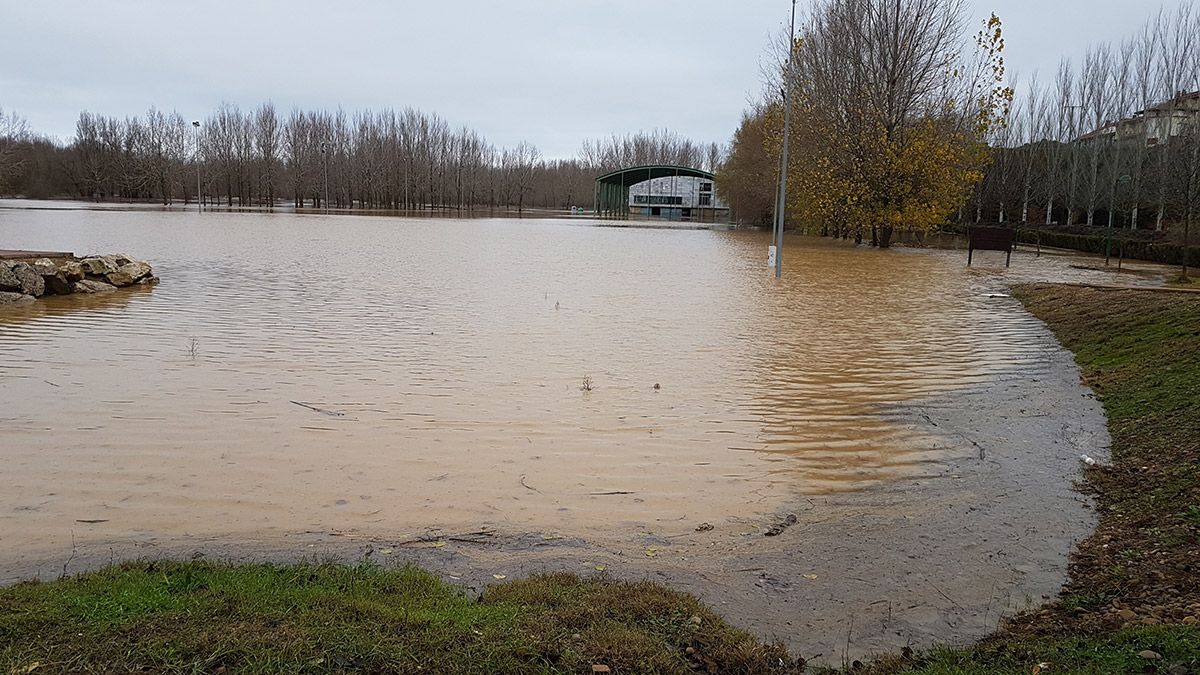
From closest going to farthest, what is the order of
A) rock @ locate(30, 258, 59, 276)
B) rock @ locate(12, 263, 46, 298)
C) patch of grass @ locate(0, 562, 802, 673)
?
1. patch of grass @ locate(0, 562, 802, 673)
2. rock @ locate(12, 263, 46, 298)
3. rock @ locate(30, 258, 59, 276)

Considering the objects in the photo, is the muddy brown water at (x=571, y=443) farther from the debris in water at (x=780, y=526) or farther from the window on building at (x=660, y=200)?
the window on building at (x=660, y=200)

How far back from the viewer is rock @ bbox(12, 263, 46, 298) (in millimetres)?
15227

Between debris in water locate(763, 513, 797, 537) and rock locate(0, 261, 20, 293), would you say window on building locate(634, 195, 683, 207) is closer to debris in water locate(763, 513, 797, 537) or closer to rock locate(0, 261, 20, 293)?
rock locate(0, 261, 20, 293)

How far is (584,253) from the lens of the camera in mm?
32031

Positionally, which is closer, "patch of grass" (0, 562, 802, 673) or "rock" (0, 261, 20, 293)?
"patch of grass" (0, 562, 802, 673)

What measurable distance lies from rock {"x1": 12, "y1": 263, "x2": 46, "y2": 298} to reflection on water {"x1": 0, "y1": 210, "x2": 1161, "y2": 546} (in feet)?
4.03

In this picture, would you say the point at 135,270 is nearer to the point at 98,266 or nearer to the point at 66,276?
the point at 98,266

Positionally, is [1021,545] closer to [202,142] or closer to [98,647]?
[98,647]

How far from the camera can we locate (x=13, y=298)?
1486 cm

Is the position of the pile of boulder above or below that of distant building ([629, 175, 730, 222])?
below

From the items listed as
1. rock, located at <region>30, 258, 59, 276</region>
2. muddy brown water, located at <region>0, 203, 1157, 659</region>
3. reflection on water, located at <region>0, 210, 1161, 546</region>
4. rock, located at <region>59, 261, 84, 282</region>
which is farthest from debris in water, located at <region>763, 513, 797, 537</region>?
rock, located at <region>59, 261, 84, 282</region>

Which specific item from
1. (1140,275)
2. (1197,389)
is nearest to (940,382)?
(1197,389)

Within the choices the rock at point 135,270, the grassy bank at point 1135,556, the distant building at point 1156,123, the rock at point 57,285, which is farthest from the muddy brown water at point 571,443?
the distant building at point 1156,123

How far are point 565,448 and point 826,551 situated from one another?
2611 millimetres
